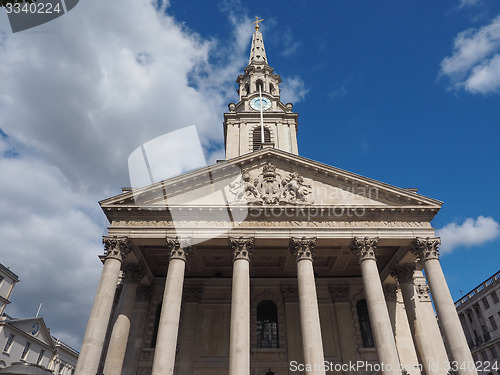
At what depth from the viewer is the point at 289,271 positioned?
82.4ft

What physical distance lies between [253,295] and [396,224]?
1098 centimetres

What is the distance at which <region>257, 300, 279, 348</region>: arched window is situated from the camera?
23.4 meters

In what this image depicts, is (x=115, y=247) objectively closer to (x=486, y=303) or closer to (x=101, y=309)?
(x=101, y=309)

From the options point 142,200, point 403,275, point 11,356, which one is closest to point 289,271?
point 403,275

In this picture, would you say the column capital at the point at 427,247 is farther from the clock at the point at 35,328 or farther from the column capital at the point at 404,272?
the clock at the point at 35,328

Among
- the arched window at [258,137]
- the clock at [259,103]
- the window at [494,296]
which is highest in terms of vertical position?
the clock at [259,103]

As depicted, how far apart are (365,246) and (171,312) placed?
10993 millimetres

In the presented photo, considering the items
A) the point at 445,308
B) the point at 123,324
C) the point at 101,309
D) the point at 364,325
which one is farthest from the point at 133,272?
the point at 445,308

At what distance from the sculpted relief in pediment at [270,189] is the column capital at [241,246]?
2288 millimetres

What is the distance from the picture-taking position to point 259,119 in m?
38.3

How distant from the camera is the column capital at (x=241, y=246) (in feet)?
63.7

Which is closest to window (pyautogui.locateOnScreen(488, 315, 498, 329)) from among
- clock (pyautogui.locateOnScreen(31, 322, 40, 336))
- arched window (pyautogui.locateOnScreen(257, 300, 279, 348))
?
arched window (pyautogui.locateOnScreen(257, 300, 279, 348))

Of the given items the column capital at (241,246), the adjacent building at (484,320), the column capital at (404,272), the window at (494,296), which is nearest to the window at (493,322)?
the adjacent building at (484,320)

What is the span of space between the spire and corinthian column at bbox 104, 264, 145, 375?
108 ft
